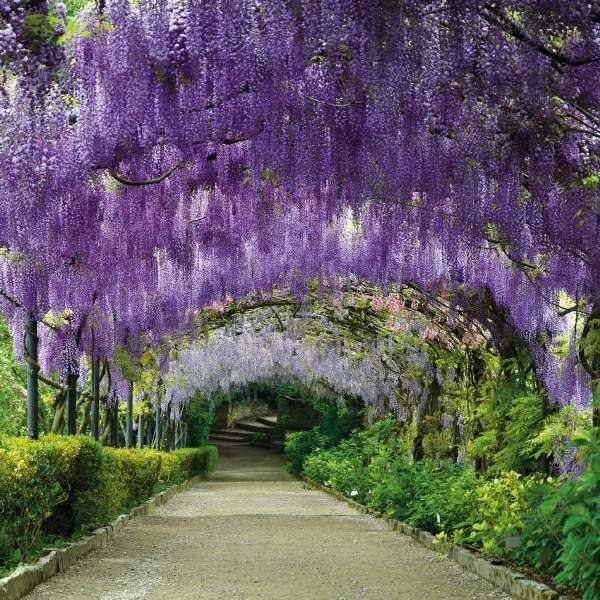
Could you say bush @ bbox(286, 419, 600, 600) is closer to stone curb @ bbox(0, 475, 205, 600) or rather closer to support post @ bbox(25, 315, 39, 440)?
stone curb @ bbox(0, 475, 205, 600)

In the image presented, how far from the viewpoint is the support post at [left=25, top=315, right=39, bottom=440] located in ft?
25.8

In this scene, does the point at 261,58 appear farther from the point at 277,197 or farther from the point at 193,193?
the point at 277,197

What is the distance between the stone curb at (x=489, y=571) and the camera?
526 cm

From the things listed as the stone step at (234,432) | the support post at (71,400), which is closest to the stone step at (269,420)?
the stone step at (234,432)

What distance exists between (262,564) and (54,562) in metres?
1.74

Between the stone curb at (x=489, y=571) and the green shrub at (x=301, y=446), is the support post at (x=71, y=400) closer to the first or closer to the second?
the stone curb at (x=489, y=571)

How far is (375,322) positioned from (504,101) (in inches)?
409

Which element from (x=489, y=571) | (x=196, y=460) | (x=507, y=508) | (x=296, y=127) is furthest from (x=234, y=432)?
(x=296, y=127)

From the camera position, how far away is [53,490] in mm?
6711

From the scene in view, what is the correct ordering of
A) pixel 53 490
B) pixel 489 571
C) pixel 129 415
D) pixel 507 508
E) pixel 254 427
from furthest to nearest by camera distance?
pixel 254 427, pixel 129 415, pixel 507 508, pixel 53 490, pixel 489 571

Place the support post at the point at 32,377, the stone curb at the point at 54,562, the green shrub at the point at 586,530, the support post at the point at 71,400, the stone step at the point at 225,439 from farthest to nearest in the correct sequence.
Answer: the stone step at the point at 225,439, the support post at the point at 71,400, the support post at the point at 32,377, the stone curb at the point at 54,562, the green shrub at the point at 586,530

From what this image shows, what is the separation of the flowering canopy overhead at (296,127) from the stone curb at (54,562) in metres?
2.01

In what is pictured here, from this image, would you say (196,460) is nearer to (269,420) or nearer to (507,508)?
(269,420)

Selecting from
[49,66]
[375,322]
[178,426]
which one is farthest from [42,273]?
[178,426]
